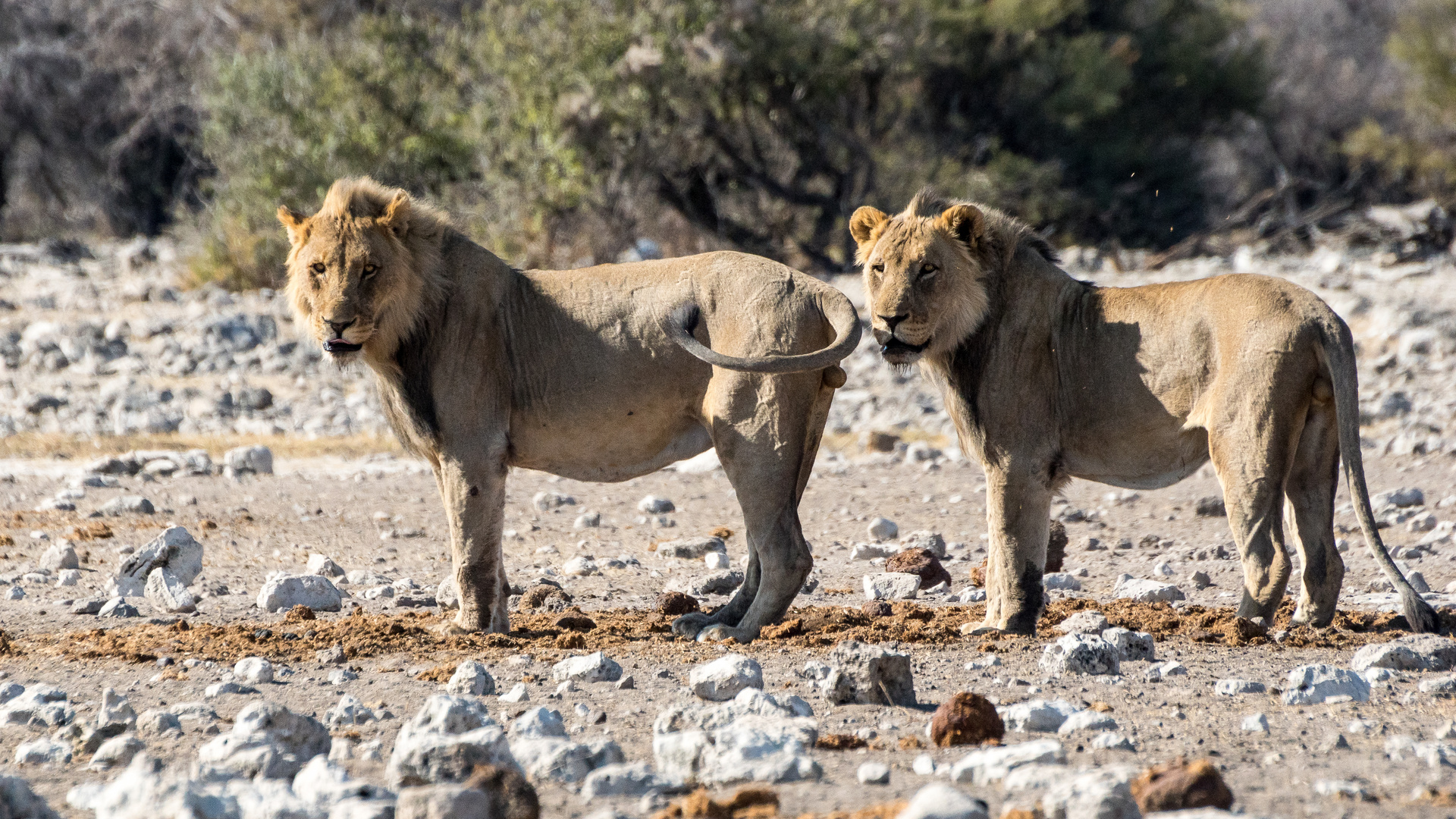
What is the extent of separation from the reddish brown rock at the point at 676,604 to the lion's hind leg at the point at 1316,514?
2.61m

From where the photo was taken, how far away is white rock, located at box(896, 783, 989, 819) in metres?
3.20

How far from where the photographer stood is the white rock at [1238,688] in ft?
16.5

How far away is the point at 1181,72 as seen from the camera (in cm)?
2858

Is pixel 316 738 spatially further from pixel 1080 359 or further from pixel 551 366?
pixel 1080 359

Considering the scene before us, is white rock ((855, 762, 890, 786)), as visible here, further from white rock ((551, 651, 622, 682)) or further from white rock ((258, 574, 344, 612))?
white rock ((258, 574, 344, 612))

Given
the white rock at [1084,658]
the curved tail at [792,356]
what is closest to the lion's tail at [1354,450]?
the white rock at [1084,658]

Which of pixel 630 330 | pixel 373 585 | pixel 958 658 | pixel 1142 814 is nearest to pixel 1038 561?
pixel 958 658

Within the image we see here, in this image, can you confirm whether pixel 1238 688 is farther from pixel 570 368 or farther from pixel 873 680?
pixel 570 368

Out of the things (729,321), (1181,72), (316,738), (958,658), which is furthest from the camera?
(1181,72)

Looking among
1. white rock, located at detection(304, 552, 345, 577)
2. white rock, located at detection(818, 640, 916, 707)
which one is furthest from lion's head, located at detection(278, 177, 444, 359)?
white rock, located at detection(818, 640, 916, 707)

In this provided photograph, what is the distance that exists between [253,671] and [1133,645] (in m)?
3.11

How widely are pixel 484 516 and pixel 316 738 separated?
2.02 m

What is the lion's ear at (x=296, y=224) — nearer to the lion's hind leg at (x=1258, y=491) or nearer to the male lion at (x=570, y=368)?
the male lion at (x=570, y=368)

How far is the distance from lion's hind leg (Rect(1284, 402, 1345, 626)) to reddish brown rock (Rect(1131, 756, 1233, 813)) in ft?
10.0
